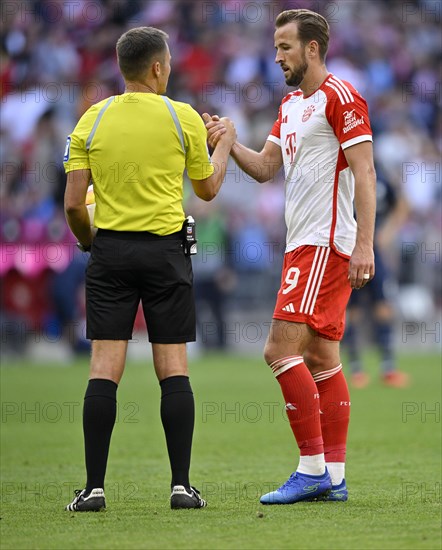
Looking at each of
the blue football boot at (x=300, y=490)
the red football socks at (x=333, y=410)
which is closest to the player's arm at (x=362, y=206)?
the red football socks at (x=333, y=410)

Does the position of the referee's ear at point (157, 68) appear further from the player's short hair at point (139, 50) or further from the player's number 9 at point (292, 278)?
the player's number 9 at point (292, 278)

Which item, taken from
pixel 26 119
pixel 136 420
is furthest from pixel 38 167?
pixel 136 420

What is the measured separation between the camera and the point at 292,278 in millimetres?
5809

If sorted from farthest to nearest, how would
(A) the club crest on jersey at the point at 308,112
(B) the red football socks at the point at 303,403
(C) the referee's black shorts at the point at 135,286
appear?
(A) the club crest on jersey at the point at 308,112 < (B) the red football socks at the point at 303,403 < (C) the referee's black shorts at the point at 135,286

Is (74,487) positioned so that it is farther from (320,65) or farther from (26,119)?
(26,119)

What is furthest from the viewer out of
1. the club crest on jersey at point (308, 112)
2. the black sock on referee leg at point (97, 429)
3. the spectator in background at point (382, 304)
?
the spectator in background at point (382, 304)

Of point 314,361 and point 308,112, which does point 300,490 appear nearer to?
point 314,361

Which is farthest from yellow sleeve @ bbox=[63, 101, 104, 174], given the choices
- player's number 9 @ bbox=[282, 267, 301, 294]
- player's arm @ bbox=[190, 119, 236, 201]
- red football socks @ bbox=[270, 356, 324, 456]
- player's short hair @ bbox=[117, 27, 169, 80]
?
red football socks @ bbox=[270, 356, 324, 456]

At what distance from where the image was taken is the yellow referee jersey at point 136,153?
5426 mm

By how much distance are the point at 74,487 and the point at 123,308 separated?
1397mm

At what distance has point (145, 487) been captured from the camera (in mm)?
6332

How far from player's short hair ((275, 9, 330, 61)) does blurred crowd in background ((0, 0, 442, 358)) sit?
9176 millimetres

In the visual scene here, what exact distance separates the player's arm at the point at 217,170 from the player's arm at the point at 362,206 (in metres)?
0.64

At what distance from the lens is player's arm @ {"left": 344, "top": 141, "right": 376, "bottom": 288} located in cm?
562
